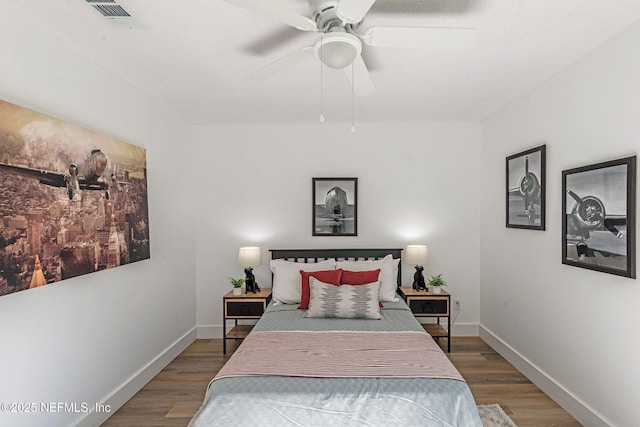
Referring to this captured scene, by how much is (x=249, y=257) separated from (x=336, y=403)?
7.53 ft

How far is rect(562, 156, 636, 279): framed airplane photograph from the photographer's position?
6.93 ft

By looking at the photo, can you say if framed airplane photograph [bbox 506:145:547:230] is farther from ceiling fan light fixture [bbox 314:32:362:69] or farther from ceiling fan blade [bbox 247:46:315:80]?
ceiling fan blade [bbox 247:46:315:80]

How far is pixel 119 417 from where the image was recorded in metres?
2.64

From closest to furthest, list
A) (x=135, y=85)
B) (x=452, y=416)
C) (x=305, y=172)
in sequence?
(x=452, y=416)
(x=135, y=85)
(x=305, y=172)

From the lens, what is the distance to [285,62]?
1.91 meters

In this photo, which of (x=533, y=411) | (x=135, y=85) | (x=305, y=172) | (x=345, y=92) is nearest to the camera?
(x=533, y=411)

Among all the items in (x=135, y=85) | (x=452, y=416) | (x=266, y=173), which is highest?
(x=135, y=85)

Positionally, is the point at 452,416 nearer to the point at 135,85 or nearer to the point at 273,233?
the point at 273,233

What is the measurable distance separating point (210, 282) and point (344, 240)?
181cm

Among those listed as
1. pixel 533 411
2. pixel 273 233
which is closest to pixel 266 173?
pixel 273 233

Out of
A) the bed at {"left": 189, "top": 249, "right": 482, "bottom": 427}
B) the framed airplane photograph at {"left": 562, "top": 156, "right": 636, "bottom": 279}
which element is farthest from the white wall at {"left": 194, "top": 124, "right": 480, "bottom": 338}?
the framed airplane photograph at {"left": 562, "top": 156, "right": 636, "bottom": 279}

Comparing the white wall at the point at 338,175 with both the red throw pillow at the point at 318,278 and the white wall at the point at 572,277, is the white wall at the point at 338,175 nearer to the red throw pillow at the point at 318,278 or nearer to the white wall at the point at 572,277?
the white wall at the point at 572,277

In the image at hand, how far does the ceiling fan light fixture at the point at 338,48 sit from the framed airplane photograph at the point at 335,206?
2502mm

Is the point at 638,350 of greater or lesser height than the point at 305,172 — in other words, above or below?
below
